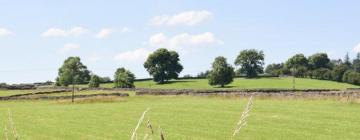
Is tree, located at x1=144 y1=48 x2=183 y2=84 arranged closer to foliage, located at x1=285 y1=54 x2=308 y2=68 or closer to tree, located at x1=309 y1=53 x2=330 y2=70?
foliage, located at x1=285 y1=54 x2=308 y2=68

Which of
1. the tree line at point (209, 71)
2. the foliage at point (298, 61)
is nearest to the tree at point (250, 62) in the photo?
the tree line at point (209, 71)

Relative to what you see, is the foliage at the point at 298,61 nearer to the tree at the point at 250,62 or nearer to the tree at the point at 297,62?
the tree at the point at 297,62

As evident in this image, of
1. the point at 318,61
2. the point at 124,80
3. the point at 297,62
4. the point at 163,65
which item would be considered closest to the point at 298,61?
the point at 297,62

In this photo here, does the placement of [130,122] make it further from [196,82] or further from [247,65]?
[247,65]

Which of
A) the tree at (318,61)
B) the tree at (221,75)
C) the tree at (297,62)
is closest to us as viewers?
the tree at (221,75)

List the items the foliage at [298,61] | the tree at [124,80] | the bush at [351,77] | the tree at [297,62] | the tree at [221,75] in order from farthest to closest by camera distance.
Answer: the foliage at [298,61] < the tree at [297,62] < the bush at [351,77] < the tree at [124,80] < the tree at [221,75]

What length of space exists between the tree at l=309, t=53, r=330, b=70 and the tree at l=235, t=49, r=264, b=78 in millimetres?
35728

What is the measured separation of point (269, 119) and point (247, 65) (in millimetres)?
134312

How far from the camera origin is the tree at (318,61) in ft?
612

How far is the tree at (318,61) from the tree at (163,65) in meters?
59.5

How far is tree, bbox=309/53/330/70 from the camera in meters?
187

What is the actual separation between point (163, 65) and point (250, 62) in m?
29.9

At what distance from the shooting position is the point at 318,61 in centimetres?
18788

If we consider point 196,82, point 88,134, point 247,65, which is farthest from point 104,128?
point 247,65
